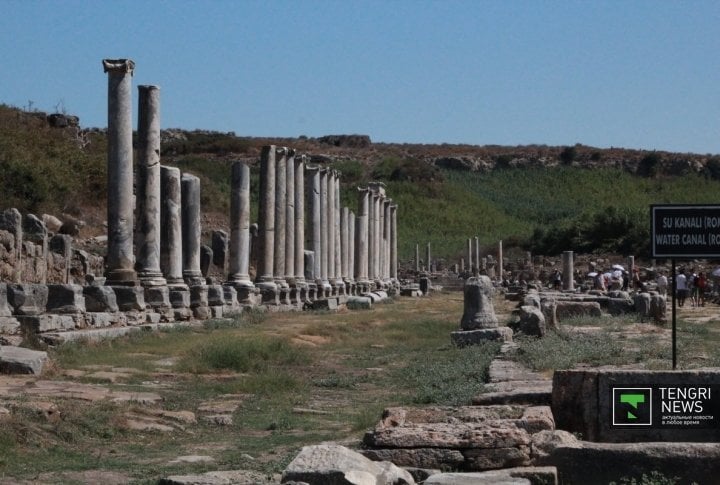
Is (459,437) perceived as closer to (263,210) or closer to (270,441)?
(270,441)

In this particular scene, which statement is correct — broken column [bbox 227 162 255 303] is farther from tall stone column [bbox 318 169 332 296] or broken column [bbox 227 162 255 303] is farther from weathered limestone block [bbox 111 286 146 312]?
tall stone column [bbox 318 169 332 296]

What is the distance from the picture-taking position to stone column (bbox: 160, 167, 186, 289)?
26.8 meters

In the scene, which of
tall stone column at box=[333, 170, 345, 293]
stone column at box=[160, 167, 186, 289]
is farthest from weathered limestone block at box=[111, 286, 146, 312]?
tall stone column at box=[333, 170, 345, 293]

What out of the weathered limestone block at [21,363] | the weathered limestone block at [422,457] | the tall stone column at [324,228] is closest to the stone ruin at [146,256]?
the weathered limestone block at [21,363]

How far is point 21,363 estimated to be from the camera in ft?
49.2

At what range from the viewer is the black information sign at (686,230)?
11055 millimetres

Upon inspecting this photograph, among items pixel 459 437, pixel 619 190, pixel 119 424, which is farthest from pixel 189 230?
pixel 619 190

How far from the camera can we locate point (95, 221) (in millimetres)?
45531

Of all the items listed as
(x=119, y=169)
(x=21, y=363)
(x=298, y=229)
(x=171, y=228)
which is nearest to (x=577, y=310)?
(x=171, y=228)

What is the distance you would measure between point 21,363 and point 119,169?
8.75 m

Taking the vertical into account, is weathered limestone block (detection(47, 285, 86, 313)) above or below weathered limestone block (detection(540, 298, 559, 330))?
above

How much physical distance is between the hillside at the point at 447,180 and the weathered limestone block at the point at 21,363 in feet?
79.8

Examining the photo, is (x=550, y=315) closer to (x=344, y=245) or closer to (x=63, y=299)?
(x=63, y=299)

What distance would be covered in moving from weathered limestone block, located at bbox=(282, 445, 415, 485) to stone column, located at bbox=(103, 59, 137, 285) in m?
15.7
